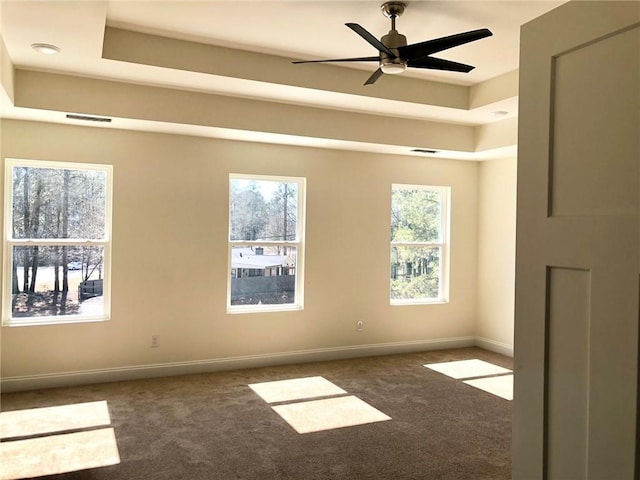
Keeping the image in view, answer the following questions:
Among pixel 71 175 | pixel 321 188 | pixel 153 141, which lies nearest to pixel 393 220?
pixel 321 188

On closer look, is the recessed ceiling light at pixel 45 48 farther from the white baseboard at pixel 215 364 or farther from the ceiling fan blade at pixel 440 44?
the white baseboard at pixel 215 364

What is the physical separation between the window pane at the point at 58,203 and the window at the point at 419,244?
340cm

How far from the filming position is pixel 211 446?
3365mm

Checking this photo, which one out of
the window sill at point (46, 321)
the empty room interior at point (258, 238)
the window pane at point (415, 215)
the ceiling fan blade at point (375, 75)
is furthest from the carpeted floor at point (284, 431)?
the ceiling fan blade at point (375, 75)

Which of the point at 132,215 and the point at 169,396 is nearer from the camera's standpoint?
the point at 169,396

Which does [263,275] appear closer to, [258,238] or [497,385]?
[258,238]

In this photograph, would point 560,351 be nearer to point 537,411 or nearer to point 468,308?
point 537,411

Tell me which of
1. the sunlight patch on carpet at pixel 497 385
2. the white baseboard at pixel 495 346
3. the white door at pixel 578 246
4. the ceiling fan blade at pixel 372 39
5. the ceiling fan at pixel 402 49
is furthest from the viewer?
the white baseboard at pixel 495 346

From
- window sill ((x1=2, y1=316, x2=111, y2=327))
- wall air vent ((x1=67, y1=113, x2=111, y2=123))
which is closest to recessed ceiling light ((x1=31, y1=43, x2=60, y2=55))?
wall air vent ((x1=67, y1=113, x2=111, y2=123))

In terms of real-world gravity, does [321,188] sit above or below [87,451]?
above

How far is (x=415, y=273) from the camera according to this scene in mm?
6367

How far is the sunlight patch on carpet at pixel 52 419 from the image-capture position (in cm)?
358

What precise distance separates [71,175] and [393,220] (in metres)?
3.65

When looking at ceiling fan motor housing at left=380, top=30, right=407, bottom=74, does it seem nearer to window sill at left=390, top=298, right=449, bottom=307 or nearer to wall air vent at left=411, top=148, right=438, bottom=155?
wall air vent at left=411, top=148, right=438, bottom=155
